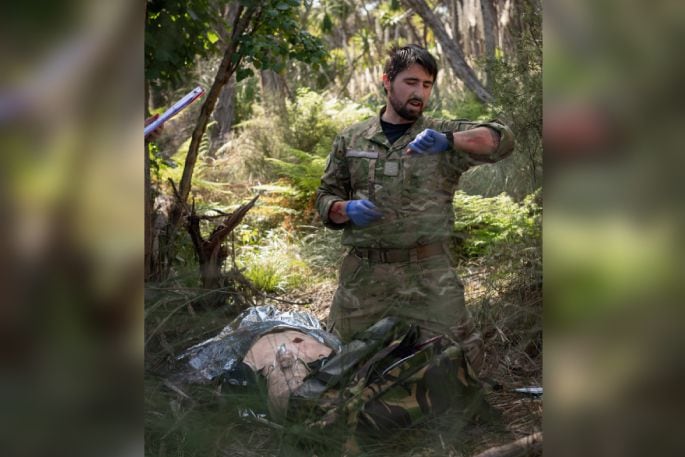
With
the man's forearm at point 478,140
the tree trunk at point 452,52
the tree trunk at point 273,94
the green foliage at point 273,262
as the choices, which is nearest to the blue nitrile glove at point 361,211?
the man's forearm at point 478,140

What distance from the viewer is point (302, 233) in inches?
308

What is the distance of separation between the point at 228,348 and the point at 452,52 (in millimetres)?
5286

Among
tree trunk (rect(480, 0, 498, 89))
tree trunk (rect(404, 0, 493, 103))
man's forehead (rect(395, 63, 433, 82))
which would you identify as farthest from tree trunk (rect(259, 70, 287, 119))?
man's forehead (rect(395, 63, 433, 82))

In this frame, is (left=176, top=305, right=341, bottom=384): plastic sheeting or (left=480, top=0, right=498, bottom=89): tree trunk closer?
(left=176, top=305, right=341, bottom=384): plastic sheeting

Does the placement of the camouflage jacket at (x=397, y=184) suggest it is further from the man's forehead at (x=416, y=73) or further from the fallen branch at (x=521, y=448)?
the fallen branch at (x=521, y=448)

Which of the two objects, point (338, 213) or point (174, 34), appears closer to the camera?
point (338, 213)

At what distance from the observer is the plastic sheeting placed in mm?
2568

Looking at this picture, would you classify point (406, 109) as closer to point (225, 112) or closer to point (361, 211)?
point (361, 211)

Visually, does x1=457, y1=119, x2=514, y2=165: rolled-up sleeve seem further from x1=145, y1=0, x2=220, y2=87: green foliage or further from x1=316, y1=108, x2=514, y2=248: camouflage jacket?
x1=145, y1=0, x2=220, y2=87: green foliage

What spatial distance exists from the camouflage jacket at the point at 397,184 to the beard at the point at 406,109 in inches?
2.0

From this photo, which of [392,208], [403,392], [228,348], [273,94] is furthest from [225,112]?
[403,392]

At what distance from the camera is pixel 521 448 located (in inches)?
68.5
